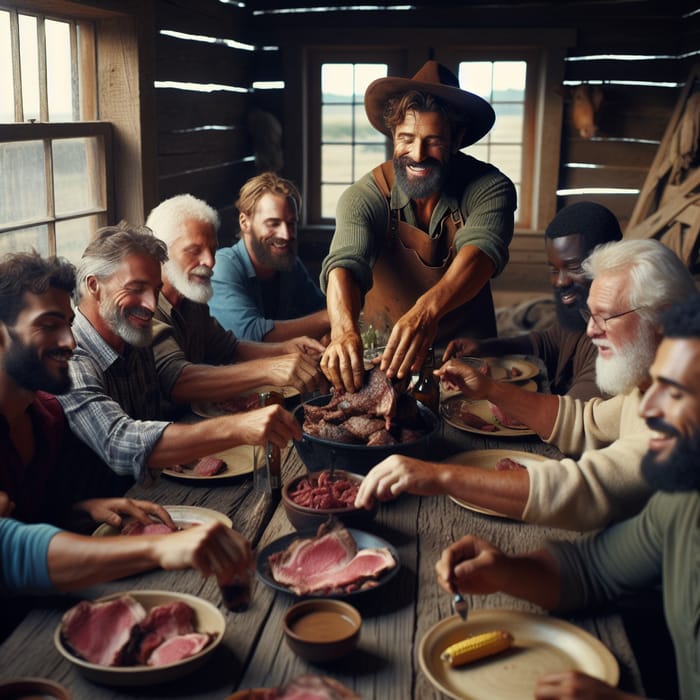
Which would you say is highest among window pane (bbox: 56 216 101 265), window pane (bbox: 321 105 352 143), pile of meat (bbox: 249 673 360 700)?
window pane (bbox: 321 105 352 143)

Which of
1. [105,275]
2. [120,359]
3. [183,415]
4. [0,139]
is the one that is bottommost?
[183,415]

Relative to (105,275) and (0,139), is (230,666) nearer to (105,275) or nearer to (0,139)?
(105,275)

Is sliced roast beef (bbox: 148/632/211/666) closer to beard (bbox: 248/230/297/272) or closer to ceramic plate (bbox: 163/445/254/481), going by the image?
ceramic plate (bbox: 163/445/254/481)

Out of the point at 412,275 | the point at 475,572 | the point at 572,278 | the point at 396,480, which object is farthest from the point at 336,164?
the point at 475,572

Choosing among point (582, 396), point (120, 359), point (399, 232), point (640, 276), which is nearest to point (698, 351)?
point (640, 276)

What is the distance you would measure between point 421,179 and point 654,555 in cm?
231

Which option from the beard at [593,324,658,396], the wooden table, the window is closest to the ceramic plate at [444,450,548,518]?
the wooden table

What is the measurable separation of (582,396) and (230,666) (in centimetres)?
195

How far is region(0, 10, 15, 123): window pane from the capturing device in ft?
12.0

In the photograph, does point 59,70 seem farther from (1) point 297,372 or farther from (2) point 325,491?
(2) point 325,491

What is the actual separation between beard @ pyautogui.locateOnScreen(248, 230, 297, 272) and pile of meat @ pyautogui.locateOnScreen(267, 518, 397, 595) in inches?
110

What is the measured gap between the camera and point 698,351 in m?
1.68

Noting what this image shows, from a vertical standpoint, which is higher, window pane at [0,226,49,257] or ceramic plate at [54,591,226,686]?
window pane at [0,226,49,257]

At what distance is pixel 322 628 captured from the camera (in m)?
1.91
